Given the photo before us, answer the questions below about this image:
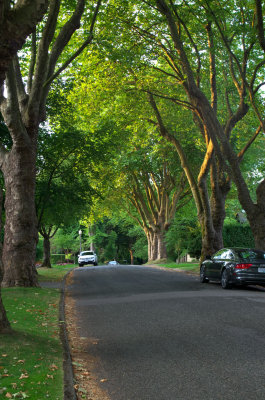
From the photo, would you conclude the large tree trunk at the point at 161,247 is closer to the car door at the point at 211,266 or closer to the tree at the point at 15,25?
the car door at the point at 211,266

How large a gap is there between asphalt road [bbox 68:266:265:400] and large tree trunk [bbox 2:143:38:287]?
3.72 m

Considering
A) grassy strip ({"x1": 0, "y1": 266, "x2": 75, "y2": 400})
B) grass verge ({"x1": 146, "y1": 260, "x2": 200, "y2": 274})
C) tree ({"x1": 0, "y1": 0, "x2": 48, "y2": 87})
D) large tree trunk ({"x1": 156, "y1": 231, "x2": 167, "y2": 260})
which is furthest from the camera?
large tree trunk ({"x1": 156, "y1": 231, "x2": 167, "y2": 260})

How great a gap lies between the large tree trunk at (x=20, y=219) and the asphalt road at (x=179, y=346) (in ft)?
12.2

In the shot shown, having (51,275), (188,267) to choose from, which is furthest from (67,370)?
(188,267)

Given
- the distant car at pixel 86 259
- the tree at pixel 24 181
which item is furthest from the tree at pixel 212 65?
the distant car at pixel 86 259

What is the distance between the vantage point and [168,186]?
4262 cm

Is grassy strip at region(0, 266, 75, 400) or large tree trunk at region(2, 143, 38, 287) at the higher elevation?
large tree trunk at region(2, 143, 38, 287)

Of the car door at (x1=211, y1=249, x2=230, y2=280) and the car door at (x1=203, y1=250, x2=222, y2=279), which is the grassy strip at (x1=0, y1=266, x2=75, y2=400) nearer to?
the car door at (x1=211, y1=249, x2=230, y2=280)

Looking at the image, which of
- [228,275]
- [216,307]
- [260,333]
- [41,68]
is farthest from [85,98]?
[260,333]

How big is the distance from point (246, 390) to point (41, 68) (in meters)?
12.8

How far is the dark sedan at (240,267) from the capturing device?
1608cm

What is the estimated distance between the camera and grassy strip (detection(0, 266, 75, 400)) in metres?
4.95

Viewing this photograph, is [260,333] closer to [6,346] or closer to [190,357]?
[190,357]

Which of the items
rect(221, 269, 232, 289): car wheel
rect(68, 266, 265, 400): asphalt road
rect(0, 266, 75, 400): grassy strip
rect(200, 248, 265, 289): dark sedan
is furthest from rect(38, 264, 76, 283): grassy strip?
rect(0, 266, 75, 400): grassy strip
